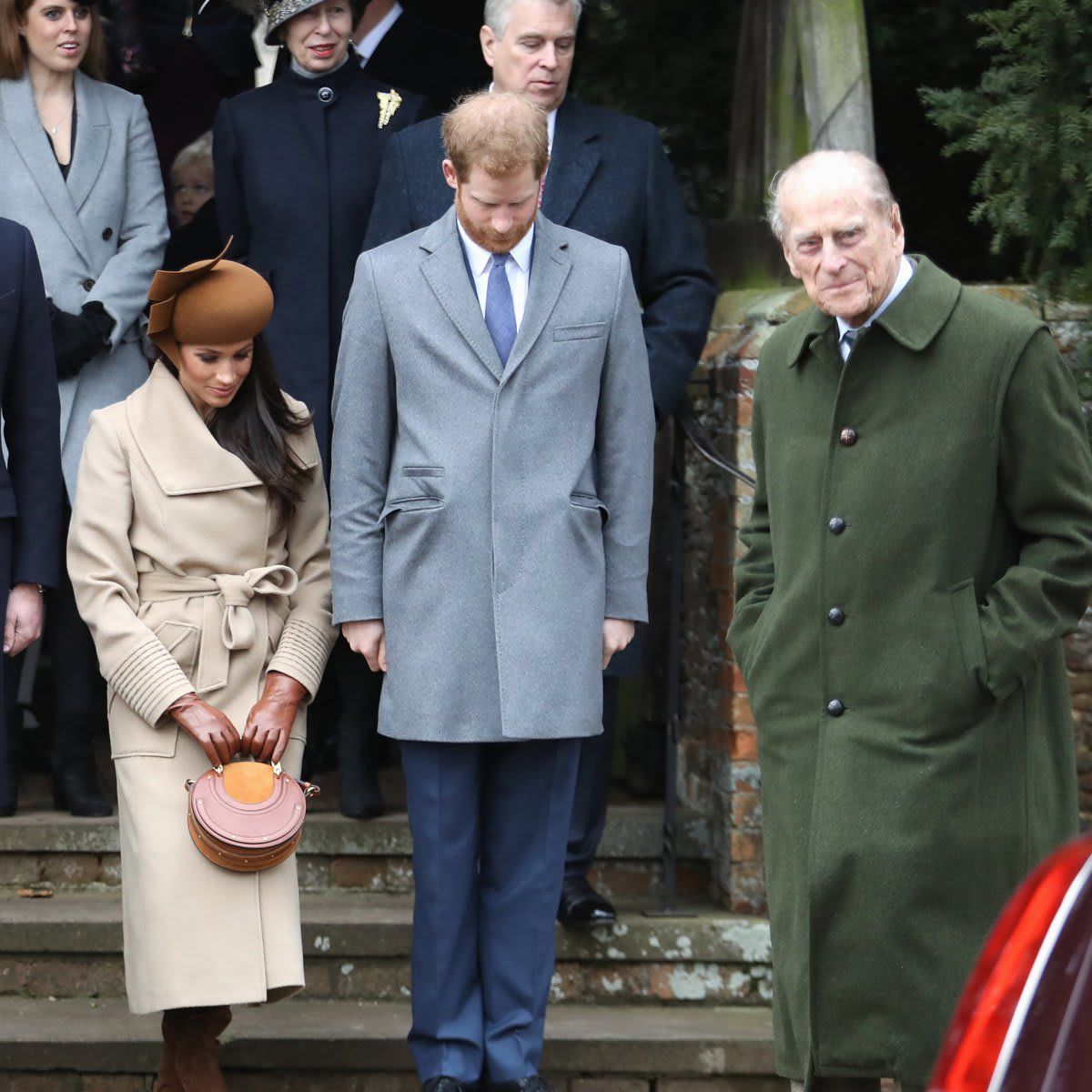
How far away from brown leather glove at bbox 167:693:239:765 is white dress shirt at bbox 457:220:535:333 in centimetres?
97

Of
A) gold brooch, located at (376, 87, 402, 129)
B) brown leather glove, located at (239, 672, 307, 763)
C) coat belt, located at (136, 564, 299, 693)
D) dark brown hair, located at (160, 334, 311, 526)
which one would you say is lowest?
brown leather glove, located at (239, 672, 307, 763)

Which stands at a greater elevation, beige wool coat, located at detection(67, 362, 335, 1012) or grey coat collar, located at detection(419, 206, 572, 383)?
grey coat collar, located at detection(419, 206, 572, 383)

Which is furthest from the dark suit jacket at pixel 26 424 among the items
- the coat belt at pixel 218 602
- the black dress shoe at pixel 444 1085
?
the black dress shoe at pixel 444 1085

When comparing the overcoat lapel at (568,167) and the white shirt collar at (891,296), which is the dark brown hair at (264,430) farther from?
the white shirt collar at (891,296)

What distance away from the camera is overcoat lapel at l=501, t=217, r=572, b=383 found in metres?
4.30

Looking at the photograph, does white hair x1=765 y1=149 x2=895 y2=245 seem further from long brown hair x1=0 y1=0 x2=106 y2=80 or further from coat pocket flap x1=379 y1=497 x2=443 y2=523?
long brown hair x1=0 y1=0 x2=106 y2=80

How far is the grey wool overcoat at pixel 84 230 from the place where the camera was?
548 centimetres

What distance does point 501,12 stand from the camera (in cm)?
497

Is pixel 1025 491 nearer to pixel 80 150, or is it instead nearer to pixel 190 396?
pixel 190 396

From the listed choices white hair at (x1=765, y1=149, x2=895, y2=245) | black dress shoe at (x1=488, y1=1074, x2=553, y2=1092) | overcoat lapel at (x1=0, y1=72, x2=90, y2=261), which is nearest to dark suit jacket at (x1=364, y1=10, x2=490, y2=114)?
overcoat lapel at (x1=0, y1=72, x2=90, y2=261)

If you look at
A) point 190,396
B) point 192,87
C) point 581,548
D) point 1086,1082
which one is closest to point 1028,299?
point 581,548

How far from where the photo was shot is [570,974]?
534cm

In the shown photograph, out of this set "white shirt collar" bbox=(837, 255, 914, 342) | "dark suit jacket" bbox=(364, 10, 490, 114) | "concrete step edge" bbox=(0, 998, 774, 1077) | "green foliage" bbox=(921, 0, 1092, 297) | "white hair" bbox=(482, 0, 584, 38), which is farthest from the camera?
"dark suit jacket" bbox=(364, 10, 490, 114)

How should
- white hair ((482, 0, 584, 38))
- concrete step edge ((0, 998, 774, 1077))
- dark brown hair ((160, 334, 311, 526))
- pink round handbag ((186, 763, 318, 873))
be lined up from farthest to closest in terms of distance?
1. white hair ((482, 0, 584, 38))
2. concrete step edge ((0, 998, 774, 1077))
3. dark brown hair ((160, 334, 311, 526))
4. pink round handbag ((186, 763, 318, 873))
